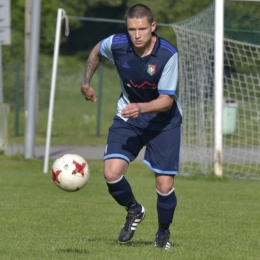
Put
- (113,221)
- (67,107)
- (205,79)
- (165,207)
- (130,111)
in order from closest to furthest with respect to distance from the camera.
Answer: (130,111), (165,207), (113,221), (205,79), (67,107)

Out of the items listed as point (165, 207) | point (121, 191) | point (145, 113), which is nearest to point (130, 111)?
point (145, 113)

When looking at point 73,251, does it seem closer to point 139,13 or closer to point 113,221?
point 139,13

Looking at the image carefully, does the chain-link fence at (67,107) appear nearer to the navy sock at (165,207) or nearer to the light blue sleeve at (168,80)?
the navy sock at (165,207)

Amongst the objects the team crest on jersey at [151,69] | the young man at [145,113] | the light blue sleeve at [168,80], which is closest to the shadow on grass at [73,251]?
the young man at [145,113]

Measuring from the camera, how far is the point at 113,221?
8.60 metres

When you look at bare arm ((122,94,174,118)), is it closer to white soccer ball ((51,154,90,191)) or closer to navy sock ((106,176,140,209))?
navy sock ((106,176,140,209))

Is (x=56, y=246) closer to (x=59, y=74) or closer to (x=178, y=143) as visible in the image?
(x=178, y=143)

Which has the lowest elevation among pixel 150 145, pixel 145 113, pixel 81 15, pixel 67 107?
pixel 67 107

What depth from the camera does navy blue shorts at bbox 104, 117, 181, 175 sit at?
259 inches

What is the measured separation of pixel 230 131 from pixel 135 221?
1296 cm

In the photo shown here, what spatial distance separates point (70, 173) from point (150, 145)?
73cm

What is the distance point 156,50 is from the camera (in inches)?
249

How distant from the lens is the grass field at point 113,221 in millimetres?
6453

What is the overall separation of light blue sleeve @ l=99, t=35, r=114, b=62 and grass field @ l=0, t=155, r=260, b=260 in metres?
1.63
